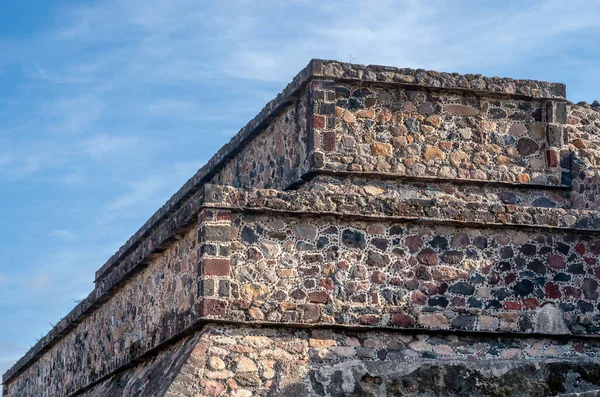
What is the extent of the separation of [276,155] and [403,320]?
4155 mm

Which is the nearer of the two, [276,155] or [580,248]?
[580,248]

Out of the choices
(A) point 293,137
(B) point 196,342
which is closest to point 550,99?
(A) point 293,137

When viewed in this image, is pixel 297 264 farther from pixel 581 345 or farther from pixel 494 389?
pixel 581 345

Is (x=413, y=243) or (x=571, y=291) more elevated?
(x=413, y=243)

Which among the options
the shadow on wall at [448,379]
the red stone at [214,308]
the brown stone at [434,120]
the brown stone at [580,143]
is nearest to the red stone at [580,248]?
the shadow on wall at [448,379]

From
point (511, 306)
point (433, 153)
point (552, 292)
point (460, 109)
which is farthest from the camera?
point (460, 109)

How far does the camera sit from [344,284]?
40.0ft

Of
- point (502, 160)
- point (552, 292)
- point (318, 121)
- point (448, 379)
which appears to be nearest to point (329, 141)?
point (318, 121)

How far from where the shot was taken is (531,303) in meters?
12.6

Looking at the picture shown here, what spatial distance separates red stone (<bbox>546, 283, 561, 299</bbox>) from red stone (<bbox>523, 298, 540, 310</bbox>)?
0.50ft

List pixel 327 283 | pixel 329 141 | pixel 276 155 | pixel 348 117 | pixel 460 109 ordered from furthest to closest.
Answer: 1. pixel 276 155
2. pixel 460 109
3. pixel 348 117
4. pixel 329 141
5. pixel 327 283

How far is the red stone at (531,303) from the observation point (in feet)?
41.1

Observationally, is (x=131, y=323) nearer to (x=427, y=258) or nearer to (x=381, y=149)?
(x=381, y=149)

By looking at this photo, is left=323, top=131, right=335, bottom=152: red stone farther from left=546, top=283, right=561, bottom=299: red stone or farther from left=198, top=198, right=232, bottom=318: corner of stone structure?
left=546, top=283, right=561, bottom=299: red stone
